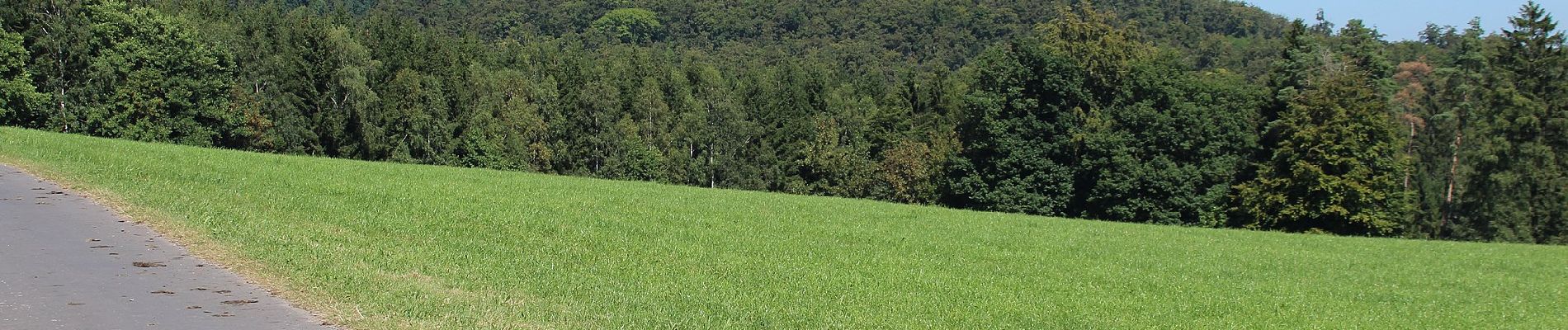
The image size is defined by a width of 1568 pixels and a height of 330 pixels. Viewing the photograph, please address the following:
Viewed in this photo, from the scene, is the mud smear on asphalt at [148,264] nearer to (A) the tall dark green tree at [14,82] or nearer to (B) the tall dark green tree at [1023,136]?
(B) the tall dark green tree at [1023,136]

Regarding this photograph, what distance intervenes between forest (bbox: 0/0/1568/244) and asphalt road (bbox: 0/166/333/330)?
42.0 m

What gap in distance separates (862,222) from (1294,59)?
118ft

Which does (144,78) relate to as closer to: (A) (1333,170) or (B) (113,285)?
(B) (113,285)

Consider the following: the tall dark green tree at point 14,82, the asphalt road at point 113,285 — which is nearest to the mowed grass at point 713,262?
the asphalt road at point 113,285

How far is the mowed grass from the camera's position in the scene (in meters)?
12.1

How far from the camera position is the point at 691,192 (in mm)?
32781

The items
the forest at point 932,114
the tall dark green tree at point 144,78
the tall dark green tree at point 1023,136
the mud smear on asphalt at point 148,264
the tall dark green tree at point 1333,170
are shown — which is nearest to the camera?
the mud smear on asphalt at point 148,264

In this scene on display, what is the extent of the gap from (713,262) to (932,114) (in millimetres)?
65244

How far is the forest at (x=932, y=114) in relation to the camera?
51281 mm

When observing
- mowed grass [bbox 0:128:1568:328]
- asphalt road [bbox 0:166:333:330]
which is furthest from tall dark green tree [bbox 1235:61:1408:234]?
asphalt road [bbox 0:166:333:330]

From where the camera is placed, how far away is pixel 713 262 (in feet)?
54.5

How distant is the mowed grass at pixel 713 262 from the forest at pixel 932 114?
806 inches

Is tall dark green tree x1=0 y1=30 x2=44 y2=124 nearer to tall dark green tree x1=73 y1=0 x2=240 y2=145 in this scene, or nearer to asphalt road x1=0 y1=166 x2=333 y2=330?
tall dark green tree x1=73 y1=0 x2=240 y2=145

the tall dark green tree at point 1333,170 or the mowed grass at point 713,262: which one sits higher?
the tall dark green tree at point 1333,170
